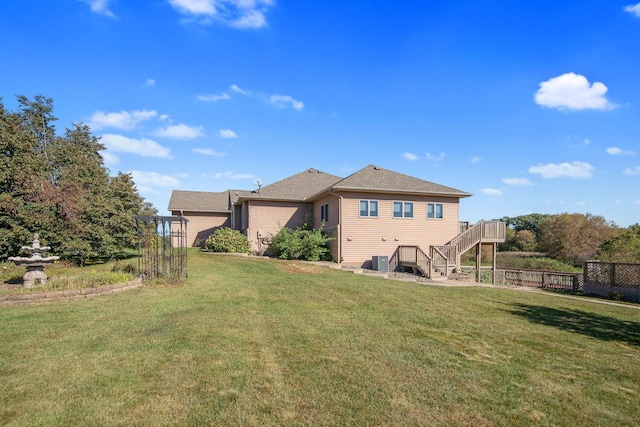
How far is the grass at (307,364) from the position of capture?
3.19 m

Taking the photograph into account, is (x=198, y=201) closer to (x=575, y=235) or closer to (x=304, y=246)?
(x=304, y=246)

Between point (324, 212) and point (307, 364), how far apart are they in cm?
1584

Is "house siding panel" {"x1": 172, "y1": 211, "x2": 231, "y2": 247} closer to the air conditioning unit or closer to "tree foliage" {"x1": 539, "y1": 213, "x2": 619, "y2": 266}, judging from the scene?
the air conditioning unit

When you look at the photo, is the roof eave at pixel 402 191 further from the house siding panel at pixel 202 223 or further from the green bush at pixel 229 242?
the house siding panel at pixel 202 223

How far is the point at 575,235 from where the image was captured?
112 feet

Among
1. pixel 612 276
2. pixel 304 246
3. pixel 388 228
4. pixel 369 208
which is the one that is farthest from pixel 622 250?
pixel 304 246

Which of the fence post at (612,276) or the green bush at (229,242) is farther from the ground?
the green bush at (229,242)

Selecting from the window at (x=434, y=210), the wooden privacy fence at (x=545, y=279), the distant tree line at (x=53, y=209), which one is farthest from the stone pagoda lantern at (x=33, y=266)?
the wooden privacy fence at (x=545, y=279)

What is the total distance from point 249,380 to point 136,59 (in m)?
12.8

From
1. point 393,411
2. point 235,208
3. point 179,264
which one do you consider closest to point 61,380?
point 393,411

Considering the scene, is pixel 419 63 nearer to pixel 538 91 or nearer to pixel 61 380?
pixel 538 91

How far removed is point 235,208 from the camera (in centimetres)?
2612

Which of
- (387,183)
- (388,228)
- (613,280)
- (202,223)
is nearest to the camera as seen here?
(613,280)

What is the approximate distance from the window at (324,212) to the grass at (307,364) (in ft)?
38.4
